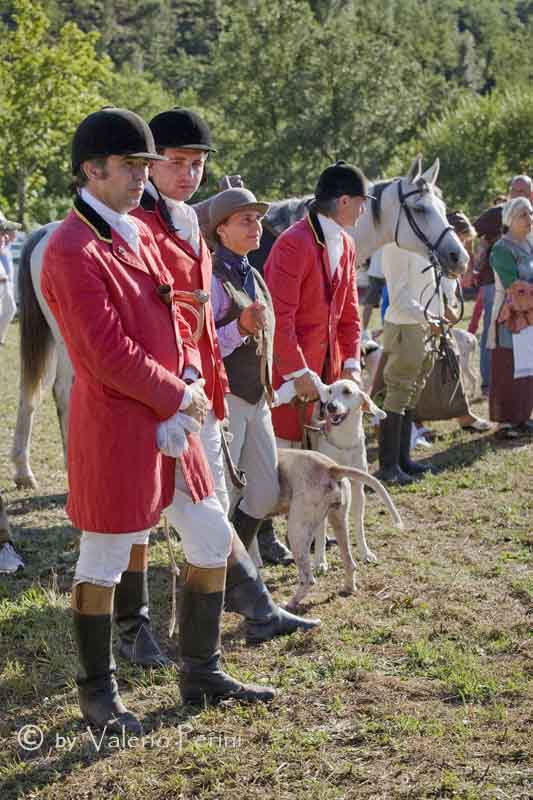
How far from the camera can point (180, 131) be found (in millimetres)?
3848

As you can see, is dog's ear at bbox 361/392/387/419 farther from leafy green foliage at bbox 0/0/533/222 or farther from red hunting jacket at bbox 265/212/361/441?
leafy green foliage at bbox 0/0/533/222

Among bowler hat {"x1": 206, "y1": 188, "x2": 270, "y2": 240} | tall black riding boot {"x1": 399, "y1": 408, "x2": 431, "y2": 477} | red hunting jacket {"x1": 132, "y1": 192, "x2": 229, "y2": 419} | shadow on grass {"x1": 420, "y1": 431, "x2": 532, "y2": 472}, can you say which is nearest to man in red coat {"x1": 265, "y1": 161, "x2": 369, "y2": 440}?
bowler hat {"x1": 206, "y1": 188, "x2": 270, "y2": 240}

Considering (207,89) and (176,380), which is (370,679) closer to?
(176,380)

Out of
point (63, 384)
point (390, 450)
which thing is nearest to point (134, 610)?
point (63, 384)

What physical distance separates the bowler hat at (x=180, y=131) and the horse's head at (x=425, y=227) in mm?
3253

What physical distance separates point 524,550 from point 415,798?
277 cm

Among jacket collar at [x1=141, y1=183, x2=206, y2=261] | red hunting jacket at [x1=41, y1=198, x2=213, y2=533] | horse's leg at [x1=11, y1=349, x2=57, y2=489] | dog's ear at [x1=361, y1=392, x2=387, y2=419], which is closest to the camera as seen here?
red hunting jacket at [x1=41, y1=198, x2=213, y2=533]

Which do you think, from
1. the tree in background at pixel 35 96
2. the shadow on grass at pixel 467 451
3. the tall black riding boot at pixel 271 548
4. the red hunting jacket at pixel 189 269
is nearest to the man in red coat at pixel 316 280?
the tall black riding boot at pixel 271 548

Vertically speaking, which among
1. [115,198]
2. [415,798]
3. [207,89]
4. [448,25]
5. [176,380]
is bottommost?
[415,798]

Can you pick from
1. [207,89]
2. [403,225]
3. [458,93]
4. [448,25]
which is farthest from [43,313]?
[448,25]

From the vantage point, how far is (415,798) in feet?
10.1

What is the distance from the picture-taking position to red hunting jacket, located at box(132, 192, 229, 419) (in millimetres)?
3730

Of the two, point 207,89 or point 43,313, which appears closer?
point 43,313

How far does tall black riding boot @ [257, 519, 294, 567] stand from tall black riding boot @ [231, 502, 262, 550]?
2.25 ft
